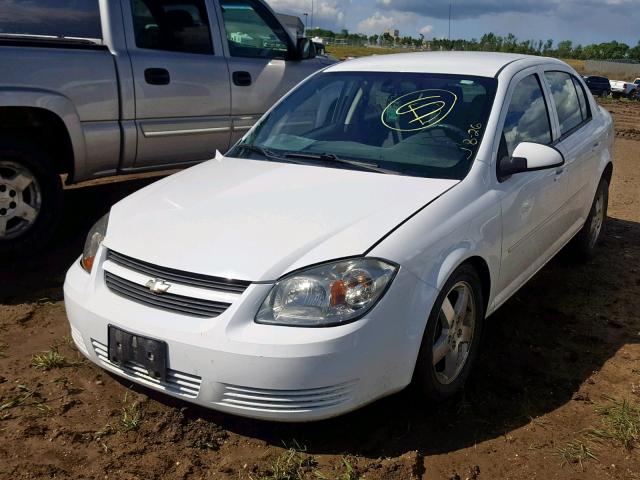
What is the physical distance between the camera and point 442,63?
160 inches

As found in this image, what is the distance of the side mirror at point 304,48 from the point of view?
6.34 meters

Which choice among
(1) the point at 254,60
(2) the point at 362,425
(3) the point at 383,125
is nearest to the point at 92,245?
(2) the point at 362,425

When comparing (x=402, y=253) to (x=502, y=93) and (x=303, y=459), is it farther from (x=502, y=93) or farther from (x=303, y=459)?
(x=502, y=93)

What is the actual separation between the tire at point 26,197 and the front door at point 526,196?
10.3 feet

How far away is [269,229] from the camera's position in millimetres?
2861

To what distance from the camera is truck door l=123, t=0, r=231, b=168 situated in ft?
17.2

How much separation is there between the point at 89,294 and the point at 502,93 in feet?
7.95

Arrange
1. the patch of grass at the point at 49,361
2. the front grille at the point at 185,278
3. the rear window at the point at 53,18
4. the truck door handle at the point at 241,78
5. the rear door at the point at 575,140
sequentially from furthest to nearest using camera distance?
the truck door handle at the point at 241,78
the rear window at the point at 53,18
the rear door at the point at 575,140
the patch of grass at the point at 49,361
the front grille at the point at 185,278

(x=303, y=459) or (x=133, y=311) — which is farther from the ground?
(x=133, y=311)

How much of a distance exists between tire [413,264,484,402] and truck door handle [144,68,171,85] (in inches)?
128

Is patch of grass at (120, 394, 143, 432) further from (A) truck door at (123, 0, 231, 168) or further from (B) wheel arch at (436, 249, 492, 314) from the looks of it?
(A) truck door at (123, 0, 231, 168)

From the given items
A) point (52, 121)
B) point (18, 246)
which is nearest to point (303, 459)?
point (18, 246)

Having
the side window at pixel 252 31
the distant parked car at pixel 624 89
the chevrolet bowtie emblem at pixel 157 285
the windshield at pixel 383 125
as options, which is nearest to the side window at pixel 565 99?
the windshield at pixel 383 125

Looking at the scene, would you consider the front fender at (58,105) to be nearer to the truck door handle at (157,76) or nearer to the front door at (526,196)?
the truck door handle at (157,76)
